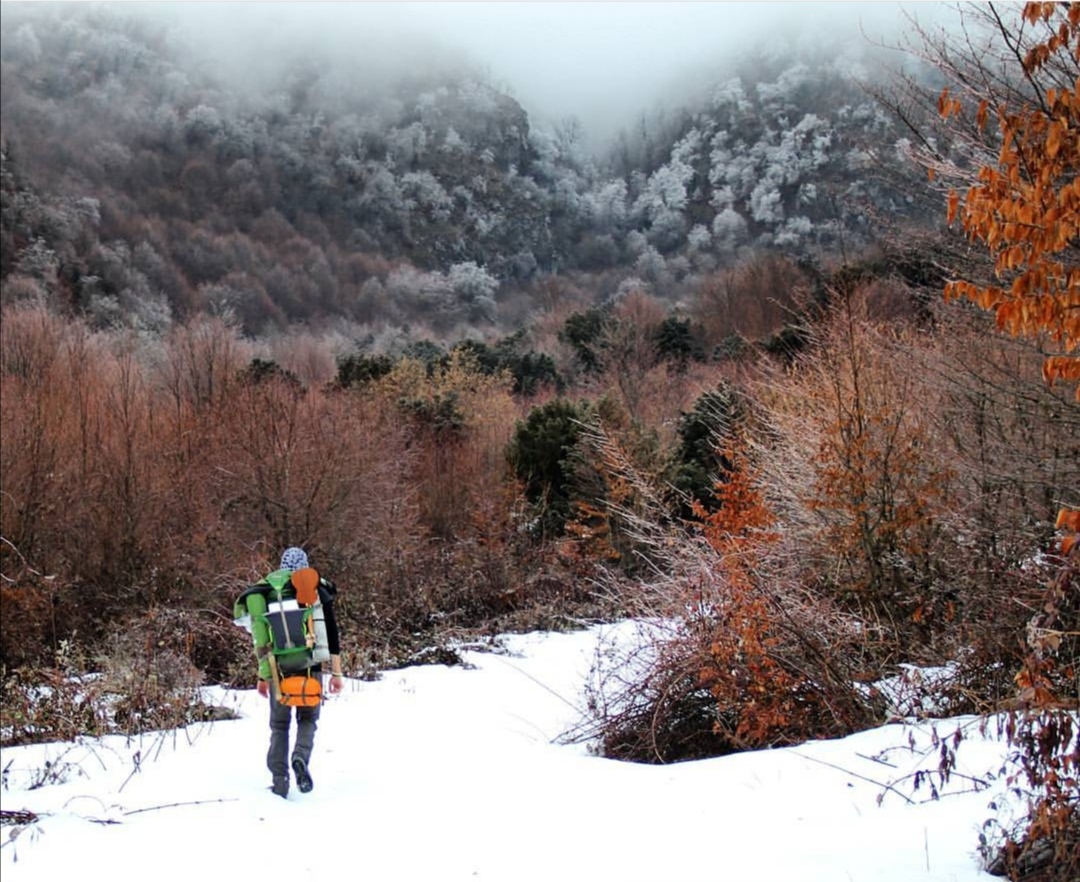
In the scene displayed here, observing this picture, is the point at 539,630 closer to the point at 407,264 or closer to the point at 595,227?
the point at 407,264

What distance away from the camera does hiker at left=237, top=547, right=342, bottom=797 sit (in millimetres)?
5711

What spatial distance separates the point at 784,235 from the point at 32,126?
68.8 meters

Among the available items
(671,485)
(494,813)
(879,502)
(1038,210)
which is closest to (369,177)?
(671,485)

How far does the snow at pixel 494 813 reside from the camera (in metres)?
4.34

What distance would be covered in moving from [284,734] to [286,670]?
385mm

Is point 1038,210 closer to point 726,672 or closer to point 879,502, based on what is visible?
point 726,672

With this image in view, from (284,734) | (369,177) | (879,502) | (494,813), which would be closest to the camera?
(494,813)

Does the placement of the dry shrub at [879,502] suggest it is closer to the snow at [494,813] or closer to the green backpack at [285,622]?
the snow at [494,813]

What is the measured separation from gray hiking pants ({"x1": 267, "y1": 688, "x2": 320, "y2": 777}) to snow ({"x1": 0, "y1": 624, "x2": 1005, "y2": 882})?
22cm

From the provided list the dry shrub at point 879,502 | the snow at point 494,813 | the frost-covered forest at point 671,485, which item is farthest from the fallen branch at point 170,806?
the dry shrub at point 879,502

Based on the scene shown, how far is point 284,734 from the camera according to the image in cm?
571

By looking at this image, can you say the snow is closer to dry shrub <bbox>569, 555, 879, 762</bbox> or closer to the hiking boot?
the hiking boot

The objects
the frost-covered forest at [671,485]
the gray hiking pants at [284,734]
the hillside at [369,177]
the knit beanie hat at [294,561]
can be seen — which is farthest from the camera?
the hillside at [369,177]

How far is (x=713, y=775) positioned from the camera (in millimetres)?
5652
